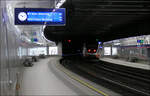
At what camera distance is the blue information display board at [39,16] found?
1071cm

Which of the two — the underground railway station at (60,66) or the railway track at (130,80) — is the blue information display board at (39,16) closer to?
the underground railway station at (60,66)

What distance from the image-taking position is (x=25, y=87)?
757cm

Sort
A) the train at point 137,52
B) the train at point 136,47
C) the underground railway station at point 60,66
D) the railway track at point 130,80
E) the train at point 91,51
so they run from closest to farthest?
the underground railway station at point 60,66 < the railway track at point 130,80 < the train at point 136,47 < the train at point 137,52 < the train at point 91,51

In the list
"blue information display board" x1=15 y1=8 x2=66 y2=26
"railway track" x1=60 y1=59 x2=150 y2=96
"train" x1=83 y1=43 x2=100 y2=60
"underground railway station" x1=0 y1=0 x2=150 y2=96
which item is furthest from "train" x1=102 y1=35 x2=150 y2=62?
"blue information display board" x1=15 y1=8 x2=66 y2=26

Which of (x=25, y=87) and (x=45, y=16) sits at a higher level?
(x=45, y=16)

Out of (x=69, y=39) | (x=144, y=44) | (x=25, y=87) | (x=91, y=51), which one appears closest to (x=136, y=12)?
(x=144, y=44)

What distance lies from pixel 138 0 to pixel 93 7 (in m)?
2.75

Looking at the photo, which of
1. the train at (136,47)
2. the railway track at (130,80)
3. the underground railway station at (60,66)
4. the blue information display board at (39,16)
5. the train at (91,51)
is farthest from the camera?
the train at (91,51)

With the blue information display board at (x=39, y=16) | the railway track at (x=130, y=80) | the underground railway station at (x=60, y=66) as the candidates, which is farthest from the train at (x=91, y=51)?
the blue information display board at (x=39, y=16)

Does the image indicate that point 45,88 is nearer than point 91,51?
Yes

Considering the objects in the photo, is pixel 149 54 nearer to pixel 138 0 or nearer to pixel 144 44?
pixel 144 44

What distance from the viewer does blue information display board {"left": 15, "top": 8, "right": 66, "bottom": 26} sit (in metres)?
10.7

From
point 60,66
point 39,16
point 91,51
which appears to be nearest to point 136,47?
point 91,51

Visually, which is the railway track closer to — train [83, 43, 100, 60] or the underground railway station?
the underground railway station
